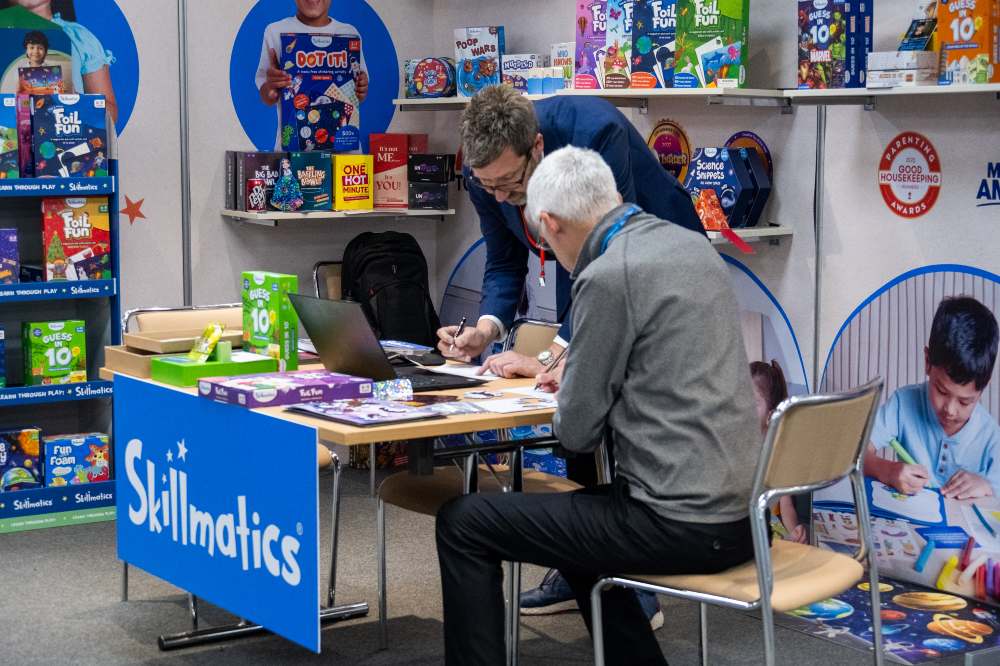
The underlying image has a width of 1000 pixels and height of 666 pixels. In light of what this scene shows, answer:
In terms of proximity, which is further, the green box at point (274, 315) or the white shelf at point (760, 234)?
the white shelf at point (760, 234)

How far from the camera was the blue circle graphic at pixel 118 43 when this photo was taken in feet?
17.5

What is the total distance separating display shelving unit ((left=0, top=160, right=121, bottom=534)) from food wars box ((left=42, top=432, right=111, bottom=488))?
0.17ft

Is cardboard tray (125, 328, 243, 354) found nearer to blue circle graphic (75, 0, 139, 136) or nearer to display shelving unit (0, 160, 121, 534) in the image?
display shelving unit (0, 160, 121, 534)

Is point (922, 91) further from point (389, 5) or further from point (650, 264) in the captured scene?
point (389, 5)

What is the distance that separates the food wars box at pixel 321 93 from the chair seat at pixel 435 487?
8.82ft

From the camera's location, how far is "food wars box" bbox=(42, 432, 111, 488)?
4.95 m

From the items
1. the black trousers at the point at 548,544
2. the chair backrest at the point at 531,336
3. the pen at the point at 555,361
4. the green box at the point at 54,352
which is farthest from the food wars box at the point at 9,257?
the black trousers at the point at 548,544

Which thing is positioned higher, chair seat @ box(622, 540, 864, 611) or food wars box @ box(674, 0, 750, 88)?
food wars box @ box(674, 0, 750, 88)

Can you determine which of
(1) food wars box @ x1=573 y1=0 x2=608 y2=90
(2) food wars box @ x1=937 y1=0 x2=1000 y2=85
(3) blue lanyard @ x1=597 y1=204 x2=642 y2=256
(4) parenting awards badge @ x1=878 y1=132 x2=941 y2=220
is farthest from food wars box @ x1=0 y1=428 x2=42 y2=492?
(2) food wars box @ x1=937 y1=0 x2=1000 y2=85

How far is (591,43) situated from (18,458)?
261 cm

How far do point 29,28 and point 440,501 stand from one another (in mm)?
2942

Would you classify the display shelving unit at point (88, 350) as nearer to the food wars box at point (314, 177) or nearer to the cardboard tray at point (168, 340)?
the food wars box at point (314, 177)

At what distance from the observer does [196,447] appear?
325 centimetres

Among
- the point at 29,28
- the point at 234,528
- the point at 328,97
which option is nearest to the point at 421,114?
the point at 328,97
